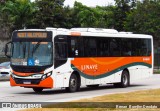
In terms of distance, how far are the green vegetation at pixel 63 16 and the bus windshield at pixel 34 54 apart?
3836cm

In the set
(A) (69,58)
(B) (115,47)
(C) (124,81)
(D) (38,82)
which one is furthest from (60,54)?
(C) (124,81)

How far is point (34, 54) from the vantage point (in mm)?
22500

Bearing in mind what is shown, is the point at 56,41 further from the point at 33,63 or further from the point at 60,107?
the point at 60,107

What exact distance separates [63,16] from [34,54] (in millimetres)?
42791

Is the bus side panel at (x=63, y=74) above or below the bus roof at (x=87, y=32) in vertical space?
below

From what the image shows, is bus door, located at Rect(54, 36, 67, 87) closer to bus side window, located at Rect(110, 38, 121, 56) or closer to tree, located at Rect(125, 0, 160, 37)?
bus side window, located at Rect(110, 38, 121, 56)

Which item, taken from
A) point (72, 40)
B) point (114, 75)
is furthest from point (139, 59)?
point (72, 40)

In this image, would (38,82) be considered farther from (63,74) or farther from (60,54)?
(60,54)

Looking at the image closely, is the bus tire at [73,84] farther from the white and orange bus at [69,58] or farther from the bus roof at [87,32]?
the bus roof at [87,32]

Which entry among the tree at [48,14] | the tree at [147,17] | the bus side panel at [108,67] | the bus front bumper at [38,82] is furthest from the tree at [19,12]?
the bus front bumper at [38,82]

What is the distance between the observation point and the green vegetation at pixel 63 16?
203ft

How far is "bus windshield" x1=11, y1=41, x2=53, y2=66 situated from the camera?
22406mm

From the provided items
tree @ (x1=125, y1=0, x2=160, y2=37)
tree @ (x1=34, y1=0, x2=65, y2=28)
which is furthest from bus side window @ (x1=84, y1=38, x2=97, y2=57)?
tree @ (x1=34, y1=0, x2=65, y2=28)

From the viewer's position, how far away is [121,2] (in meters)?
69.4
